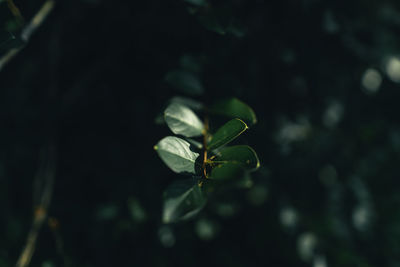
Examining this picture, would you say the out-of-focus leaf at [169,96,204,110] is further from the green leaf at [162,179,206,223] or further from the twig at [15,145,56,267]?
the twig at [15,145,56,267]

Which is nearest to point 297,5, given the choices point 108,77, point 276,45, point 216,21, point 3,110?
point 276,45

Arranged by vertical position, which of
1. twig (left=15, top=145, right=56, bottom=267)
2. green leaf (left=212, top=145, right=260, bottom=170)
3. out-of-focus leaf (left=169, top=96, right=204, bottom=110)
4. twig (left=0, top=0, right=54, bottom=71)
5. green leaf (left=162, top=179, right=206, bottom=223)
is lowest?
twig (left=15, top=145, right=56, bottom=267)

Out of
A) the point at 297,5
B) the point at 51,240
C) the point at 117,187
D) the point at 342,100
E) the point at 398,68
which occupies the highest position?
the point at 297,5

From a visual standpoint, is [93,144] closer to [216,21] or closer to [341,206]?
[216,21]

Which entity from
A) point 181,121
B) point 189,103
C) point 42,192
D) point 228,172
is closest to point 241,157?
point 228,172

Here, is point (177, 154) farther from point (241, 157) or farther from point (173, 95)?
point (173, 95)

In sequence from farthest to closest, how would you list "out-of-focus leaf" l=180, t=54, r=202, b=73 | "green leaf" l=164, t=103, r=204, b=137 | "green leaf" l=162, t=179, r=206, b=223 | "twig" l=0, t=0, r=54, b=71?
"out-of-focus leaf" l=180, t=54, r=202, b=73, "twig" l=0, t=0, r=54, b=71, "green leaf" l=164, t=103, r=204, b=137, "green leaf" l=162, t=179, r=206, b=223

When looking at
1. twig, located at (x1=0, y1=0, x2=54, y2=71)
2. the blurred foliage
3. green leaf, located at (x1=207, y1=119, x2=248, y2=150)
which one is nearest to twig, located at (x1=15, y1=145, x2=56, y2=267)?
the blurred foliage
